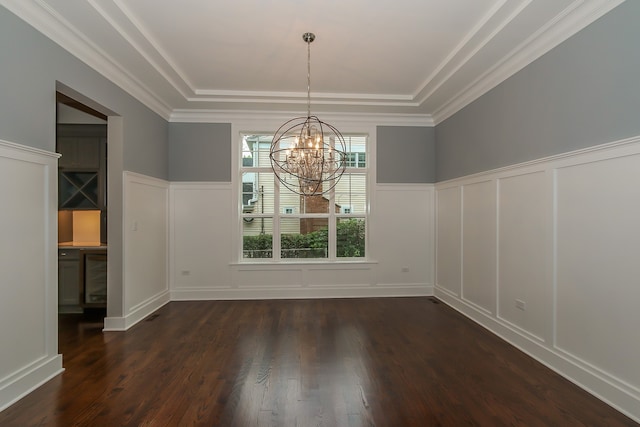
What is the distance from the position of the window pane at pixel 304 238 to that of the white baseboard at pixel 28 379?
3182 mm

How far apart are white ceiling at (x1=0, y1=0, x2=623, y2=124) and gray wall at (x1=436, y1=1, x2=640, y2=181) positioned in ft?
0.46

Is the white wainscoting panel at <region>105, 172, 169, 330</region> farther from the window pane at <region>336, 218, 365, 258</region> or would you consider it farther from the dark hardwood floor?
the window pane at <region>336, 218, 365, 258</region>

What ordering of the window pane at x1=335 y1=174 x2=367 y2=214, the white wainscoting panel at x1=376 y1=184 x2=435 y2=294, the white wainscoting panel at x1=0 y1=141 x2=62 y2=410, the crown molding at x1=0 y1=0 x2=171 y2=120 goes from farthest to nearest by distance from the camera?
the window pane at x1=335 y1=174 x2=367 y2=214 < the white wainscoting panel at x1=376 y1=184 x2=435 y2=294 < the crown molding at x1=0 y1=0 x2=171 y2=120 < the white wainscoting panel at x1=0 y1=141 x2=62 y2=410

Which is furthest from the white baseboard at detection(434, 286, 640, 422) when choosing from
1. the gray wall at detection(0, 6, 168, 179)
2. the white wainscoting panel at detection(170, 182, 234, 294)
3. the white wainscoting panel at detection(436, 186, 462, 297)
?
the gray wall at detection(0, 6, 168, 179)

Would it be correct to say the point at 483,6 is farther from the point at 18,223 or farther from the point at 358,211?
the point at 18,223

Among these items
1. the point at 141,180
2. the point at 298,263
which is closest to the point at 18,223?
the point at 141,180

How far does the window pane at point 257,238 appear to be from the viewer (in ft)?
17.7

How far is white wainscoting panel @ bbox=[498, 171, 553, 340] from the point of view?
3.00 meters

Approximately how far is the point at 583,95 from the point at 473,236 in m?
2.04

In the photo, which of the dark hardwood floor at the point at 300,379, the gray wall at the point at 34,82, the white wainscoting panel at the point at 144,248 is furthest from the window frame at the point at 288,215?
the gray wall at the point at 34,82

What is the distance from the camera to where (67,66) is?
2.93 m

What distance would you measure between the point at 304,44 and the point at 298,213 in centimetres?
274

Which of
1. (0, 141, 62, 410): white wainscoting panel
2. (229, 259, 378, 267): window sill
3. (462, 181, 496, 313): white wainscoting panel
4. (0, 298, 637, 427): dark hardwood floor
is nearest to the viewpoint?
(0, 298, 637, 427): dark hardwood floor

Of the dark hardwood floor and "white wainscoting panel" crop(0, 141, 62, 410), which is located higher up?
"white wainscoting panel" crop(0, 141, 62, 410)
